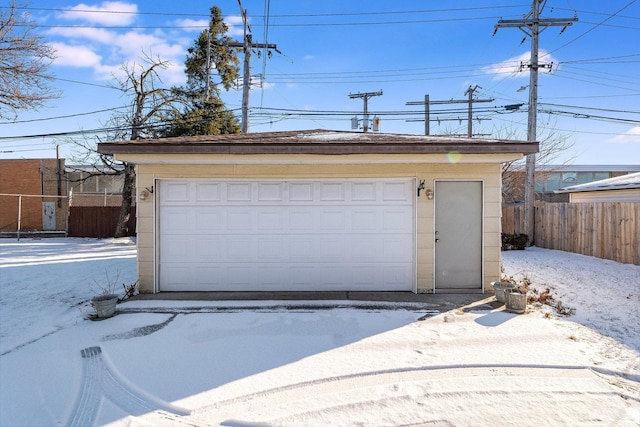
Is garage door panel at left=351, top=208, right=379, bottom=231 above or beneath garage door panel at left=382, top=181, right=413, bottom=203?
beneath

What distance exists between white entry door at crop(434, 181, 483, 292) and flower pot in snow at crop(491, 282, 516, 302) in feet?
1.82

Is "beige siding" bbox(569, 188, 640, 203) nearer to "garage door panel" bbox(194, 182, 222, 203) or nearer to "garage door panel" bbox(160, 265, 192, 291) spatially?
"garage door panel" bbox(194, 182, 222, 203)

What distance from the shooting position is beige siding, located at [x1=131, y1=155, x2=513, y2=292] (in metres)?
6.07

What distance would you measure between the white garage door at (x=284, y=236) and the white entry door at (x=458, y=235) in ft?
1.93

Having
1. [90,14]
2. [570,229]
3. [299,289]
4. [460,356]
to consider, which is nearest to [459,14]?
[570,229]

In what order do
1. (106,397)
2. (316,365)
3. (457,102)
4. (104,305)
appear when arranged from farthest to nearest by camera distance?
1. (457,102)
2. (104,305)
3. (316,365)
4. (106,397)

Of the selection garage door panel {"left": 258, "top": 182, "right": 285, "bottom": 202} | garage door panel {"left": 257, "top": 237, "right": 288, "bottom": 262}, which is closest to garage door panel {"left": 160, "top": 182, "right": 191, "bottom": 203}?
garage door panel {"left": 258, "top": 182, "right": 285, "bottom": 202}

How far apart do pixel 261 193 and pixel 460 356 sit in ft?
13.8

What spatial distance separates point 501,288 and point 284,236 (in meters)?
3.88

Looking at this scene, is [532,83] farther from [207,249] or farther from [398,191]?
[207,249]

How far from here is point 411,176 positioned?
6.10 metres

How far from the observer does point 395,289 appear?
244 inches

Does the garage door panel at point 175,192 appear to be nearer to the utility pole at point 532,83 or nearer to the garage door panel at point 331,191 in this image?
the garage door panel at point 331,191

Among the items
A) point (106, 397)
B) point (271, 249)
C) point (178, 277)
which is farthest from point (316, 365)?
point (178, 277)
